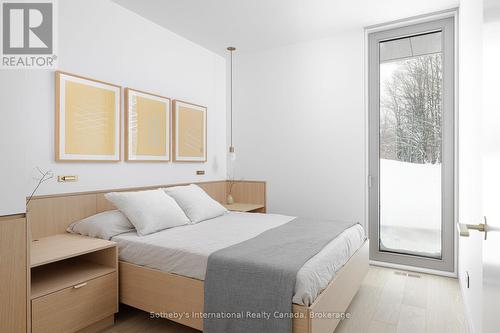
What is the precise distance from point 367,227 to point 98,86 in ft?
10.8

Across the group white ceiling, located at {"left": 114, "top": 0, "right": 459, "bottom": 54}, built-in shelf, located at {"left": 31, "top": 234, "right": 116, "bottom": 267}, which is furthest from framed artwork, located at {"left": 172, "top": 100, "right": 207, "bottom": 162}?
built-in shelf, located at {"left": 31, "top": 234, "right": 116, "bottom": 267}

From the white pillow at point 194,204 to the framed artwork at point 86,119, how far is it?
2.27 ft

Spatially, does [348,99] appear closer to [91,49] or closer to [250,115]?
[250,115]

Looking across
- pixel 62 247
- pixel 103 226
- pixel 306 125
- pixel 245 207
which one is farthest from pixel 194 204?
pixel 306 125

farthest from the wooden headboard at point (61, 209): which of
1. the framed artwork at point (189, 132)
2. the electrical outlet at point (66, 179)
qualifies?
the framed artwork at point (189, 132)

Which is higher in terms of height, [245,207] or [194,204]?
[194,204]

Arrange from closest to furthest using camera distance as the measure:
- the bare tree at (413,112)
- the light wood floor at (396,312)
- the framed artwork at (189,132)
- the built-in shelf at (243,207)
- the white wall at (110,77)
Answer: the light wood floor at (396,312) < the white wall at (110,77) < the bare tree at (413,112) < the framed artwork at (189,132) < the built-in shelf at (243,207)

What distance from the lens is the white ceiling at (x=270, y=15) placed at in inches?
120

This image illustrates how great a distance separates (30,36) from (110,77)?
670 millimetres

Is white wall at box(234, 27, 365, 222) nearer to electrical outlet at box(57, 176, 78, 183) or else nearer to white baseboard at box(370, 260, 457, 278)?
white baseboard at box(370, 260, 457, 278)

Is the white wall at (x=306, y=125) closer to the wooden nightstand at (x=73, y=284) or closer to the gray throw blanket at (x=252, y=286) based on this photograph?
the gray throw blanket at (x=252, y=286)

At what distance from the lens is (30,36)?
8.25 ft

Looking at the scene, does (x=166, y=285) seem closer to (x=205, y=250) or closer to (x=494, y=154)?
(x=205, y=250)

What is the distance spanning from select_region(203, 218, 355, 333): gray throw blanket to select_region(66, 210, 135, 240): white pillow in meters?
1.01
